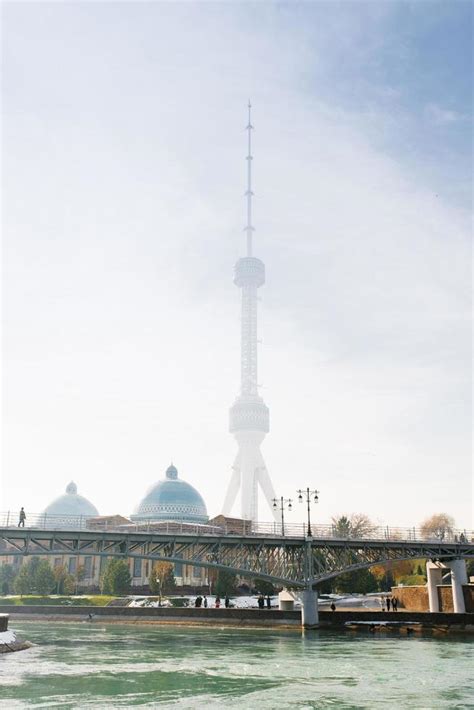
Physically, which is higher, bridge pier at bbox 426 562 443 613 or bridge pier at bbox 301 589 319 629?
bridge pier at bbox 426 562 443 613

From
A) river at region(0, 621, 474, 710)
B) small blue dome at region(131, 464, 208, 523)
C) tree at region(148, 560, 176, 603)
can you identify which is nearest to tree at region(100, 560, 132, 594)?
tree at region(148, 560, 176, 603)

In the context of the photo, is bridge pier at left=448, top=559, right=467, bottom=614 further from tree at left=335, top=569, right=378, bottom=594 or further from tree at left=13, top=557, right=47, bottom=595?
tree at left=13, top=557, right=47, bottom=595

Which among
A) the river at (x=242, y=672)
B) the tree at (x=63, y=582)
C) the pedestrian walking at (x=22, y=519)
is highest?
the pedestrian walking at (x=22, y=519)

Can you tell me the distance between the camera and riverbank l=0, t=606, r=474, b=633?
199 feet

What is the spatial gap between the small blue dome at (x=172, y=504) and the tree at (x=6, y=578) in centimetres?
2327

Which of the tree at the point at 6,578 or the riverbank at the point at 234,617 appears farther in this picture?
the tree at the point at 6,578

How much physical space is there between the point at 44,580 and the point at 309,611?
56.2 meters

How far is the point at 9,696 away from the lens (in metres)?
28.3

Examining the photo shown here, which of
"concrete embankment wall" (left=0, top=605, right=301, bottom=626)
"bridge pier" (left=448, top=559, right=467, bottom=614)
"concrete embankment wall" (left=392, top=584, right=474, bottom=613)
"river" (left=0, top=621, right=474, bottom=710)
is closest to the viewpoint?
"river" (left=0, top=621, right=474, bottom=710)

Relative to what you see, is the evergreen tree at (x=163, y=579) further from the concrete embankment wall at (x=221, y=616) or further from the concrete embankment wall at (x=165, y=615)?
the concrete embankment wall at (x=221, y=616)

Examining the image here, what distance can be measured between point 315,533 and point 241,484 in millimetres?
128938

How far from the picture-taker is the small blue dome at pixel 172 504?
130 metres

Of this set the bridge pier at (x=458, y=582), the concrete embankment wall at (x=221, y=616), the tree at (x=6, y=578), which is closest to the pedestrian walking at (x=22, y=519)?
the concrete embankment wall at (x=221, y=616)

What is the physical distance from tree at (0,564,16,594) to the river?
212 ft
